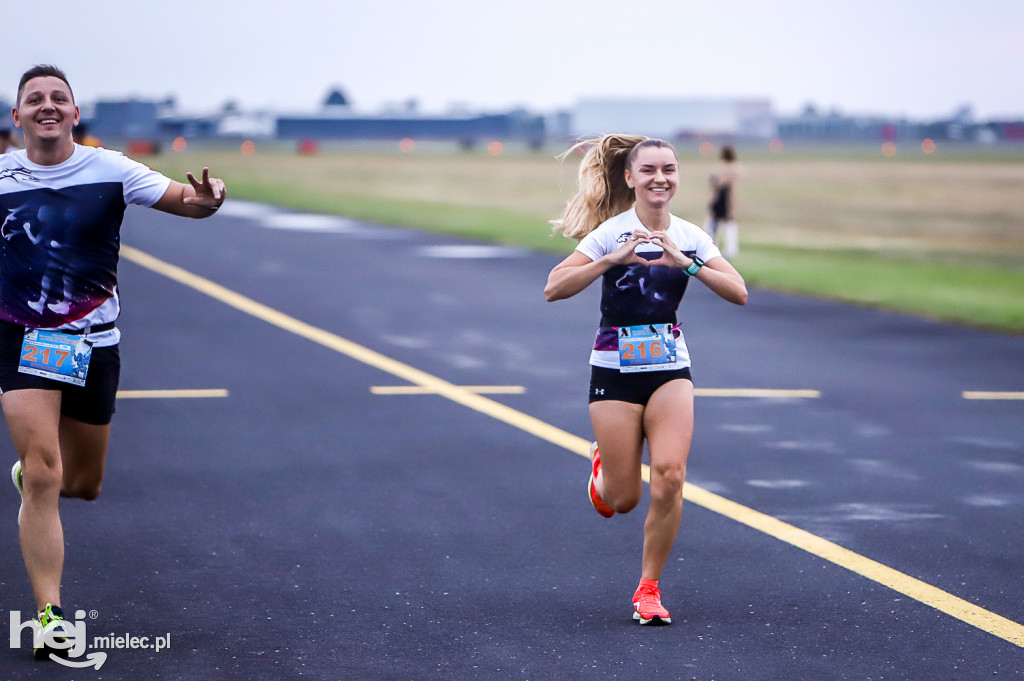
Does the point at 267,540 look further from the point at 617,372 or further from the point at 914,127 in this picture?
the point at 914,127

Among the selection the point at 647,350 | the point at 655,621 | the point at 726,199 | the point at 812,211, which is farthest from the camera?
the point at 812,211

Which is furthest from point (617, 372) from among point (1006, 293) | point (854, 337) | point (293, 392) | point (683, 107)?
point (683, 107)

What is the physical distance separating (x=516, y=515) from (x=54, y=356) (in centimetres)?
273

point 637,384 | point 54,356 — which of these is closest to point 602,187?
point 637,384

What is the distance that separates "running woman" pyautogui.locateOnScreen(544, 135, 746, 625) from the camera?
5.43m

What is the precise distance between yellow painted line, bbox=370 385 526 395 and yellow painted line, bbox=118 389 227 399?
3.86 ft

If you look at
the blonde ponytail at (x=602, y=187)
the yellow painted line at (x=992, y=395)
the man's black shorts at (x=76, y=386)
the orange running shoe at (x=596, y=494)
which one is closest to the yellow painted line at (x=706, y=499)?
the orange running shoe at (x=596, y=494)

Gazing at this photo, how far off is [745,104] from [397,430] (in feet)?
501

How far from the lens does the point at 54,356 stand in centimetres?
520

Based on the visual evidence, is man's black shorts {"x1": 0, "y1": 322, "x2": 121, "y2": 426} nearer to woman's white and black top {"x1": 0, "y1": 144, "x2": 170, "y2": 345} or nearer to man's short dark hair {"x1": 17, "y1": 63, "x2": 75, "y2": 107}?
woman's white and black top {"x1": 0, "y1": 144, "x2": 170, "y2": 345}

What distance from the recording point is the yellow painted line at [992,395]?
10820 millimetres

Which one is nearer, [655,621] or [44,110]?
[44,110]

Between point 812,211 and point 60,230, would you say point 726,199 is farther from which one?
point 60,230

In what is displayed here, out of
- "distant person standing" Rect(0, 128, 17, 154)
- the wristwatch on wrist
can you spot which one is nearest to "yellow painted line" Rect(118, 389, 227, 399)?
the wristwatch on wrist
